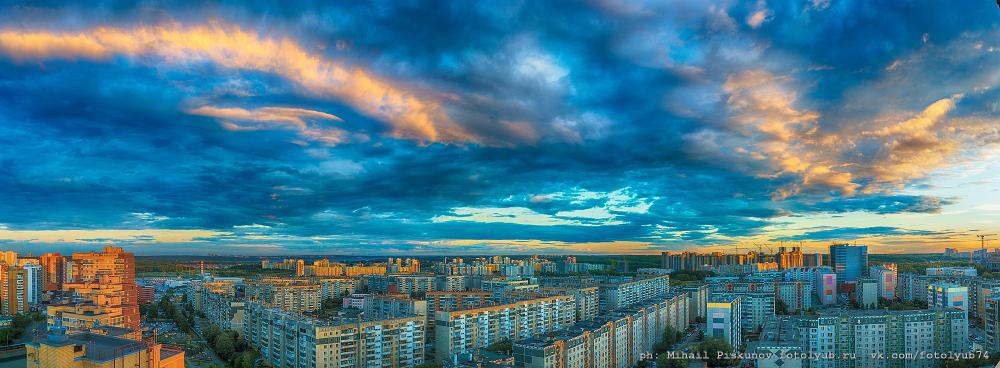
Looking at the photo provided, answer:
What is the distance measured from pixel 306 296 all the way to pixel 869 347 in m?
16.4

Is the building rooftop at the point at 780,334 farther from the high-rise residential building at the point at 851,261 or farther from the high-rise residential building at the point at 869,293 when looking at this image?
the high-rise residential building at the point at 851,261

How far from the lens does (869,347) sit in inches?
448

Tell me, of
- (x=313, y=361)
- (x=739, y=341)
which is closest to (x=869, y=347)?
(x=739, y=341)

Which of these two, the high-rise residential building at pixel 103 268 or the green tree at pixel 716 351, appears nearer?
the green tree at pixel 716 351

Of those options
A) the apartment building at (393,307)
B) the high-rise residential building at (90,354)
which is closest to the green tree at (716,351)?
the apartment building at (393,307)

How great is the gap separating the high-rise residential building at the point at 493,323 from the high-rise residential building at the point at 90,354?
182 inches

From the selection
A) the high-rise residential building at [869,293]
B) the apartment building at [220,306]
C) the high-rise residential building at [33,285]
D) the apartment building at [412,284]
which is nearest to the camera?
the apartment building at [220,306]

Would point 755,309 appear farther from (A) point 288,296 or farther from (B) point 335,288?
(B) point 335,288

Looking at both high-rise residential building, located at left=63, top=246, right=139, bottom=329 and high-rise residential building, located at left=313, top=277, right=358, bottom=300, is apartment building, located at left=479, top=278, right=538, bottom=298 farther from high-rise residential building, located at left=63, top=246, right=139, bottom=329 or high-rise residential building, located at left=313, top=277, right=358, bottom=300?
high-rise residential building, located at left=63, top=246, right=139, bottom=329

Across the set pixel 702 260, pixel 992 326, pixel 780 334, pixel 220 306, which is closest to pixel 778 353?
pixel 780 334

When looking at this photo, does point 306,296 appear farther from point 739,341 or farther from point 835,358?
point 835,358

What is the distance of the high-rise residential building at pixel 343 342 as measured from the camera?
10234 mm

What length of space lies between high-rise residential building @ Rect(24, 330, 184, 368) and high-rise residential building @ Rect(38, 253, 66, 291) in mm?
22313

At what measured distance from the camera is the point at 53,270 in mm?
26672
